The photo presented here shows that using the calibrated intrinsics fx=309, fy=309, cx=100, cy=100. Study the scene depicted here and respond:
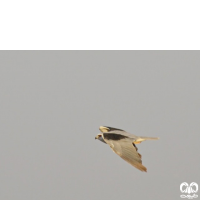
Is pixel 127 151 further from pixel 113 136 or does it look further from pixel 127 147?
pixel 113 136

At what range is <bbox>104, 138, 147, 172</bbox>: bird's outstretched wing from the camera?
4601 mm

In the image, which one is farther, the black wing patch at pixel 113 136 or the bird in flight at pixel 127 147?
the black wing patch at pixel 113 136

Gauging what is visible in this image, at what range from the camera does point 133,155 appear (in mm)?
4895

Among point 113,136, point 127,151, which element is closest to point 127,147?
point 127,151

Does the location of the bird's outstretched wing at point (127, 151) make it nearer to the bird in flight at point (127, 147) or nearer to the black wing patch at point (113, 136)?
the bird in flight at point (127, 147)

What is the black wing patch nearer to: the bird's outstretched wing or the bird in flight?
the bird in flight

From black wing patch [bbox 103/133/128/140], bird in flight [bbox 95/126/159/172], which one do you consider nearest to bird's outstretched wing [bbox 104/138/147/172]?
bird in flight [bbox 95/126/159/172]

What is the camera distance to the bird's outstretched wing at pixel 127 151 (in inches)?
181

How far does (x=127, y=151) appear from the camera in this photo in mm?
5078

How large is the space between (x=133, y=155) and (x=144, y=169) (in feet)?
2.12

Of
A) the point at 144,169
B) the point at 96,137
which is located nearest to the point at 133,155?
the point at 144,169

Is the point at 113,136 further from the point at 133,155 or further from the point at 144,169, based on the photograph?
the point at 144,169

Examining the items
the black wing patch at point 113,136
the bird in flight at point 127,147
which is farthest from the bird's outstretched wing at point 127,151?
the black wing patch at point 113,136

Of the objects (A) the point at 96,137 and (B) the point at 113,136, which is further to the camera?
(A) the point at 96,137
